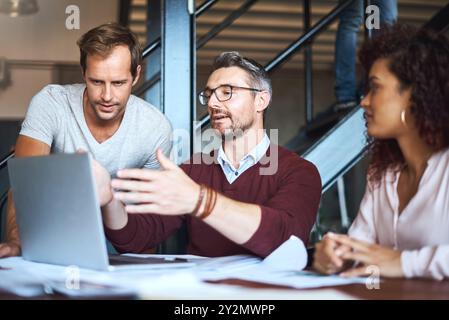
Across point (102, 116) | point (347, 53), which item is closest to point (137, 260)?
point (102, 116)

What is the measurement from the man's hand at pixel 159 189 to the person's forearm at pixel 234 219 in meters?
0.07

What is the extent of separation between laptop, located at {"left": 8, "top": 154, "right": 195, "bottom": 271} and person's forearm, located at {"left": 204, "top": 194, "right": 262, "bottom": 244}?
0.33ft

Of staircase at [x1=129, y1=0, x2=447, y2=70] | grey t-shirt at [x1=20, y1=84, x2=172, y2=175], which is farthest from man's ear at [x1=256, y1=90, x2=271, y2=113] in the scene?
staircase at [x1=129, y1=0, x2=447, y2=70]

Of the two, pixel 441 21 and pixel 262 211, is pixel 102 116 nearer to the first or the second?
pixel 262 211

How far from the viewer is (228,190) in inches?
70.0

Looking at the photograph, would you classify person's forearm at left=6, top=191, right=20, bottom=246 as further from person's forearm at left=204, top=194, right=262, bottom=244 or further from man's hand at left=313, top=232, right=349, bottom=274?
man's hand at left=313, top=232, right=349, bottom=274

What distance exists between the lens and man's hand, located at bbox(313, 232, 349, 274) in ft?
3.95

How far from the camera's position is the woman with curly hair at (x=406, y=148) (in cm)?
128

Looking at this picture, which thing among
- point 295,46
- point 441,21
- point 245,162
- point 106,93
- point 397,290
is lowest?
point 397,290

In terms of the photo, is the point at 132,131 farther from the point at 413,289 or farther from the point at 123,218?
the point at 413,289

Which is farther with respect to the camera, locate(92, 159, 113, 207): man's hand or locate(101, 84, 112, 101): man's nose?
locate(101, 84, 112, 101): man's nose

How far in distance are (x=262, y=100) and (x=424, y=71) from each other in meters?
0.70

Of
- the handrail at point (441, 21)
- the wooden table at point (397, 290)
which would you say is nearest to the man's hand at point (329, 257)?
the wooden table at point (397, 290)

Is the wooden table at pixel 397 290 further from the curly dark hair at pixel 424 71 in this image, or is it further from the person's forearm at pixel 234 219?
the curly dark hair at pixel 424 71
